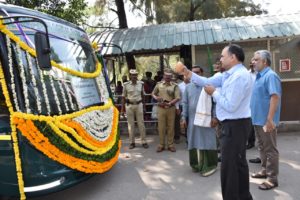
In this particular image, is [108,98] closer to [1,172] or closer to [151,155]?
[151,155]

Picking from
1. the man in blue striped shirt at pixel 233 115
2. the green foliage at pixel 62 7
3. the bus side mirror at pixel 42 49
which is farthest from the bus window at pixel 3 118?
the green foliage at pixel 62 7

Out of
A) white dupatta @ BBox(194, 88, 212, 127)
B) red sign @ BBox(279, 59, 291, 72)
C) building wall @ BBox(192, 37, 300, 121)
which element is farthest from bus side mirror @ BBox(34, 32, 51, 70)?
red sign @ BBox(279, 59, 291, 72)

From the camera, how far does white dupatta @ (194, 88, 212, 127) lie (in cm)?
567

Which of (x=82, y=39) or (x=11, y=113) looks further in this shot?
(x=82, y=39)

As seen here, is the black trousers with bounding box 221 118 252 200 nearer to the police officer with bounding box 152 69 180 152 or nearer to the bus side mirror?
the bus side mirror

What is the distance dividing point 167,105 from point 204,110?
6.91 ft

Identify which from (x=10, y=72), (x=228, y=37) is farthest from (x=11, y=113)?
(x=228, y=37)

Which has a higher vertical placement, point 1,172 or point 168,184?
point 1,172

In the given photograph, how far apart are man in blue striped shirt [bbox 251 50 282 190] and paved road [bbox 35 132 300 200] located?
1.02ft

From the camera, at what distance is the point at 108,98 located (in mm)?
6465

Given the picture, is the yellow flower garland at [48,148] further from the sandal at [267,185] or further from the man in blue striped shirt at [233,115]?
the sandal at [267,185]

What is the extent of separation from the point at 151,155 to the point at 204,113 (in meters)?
2.24

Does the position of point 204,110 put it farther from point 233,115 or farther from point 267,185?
point 233,115

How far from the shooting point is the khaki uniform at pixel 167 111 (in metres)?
7.76
